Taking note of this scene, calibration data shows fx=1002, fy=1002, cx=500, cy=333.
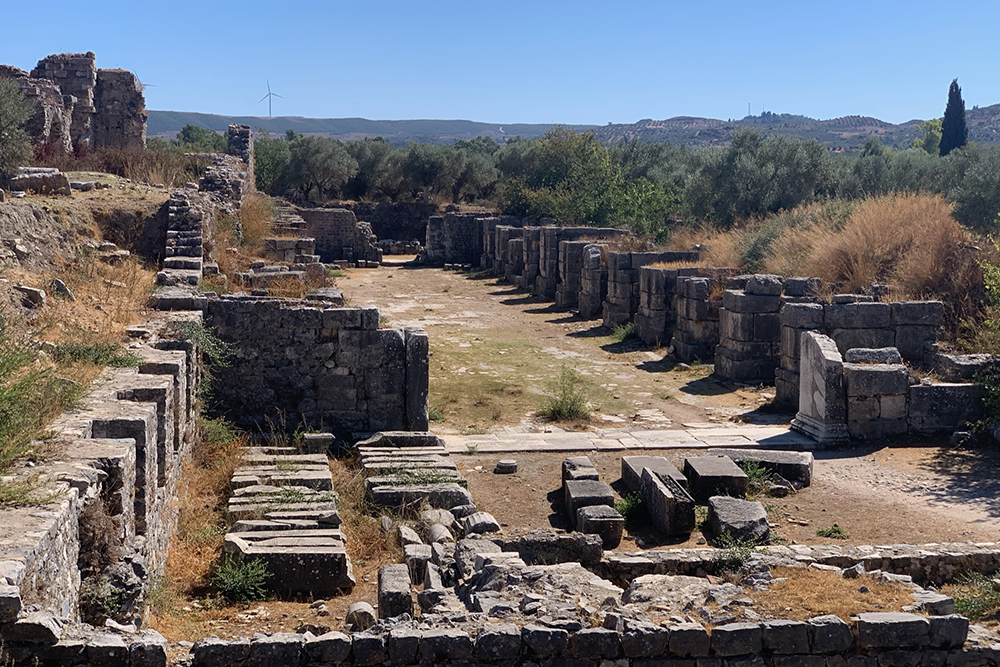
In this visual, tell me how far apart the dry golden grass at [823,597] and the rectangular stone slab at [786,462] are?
12.7 feet

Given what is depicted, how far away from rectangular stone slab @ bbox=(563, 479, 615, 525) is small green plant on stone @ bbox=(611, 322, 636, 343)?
1039cm

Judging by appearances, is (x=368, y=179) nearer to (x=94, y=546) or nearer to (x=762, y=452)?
(x=762, y=452)

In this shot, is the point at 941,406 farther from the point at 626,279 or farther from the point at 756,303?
the point at 626,279

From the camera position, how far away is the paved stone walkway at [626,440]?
11.4m

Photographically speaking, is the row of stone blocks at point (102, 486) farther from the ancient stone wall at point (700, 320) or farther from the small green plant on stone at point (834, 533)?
the ancient stone wall at point (700, 320)

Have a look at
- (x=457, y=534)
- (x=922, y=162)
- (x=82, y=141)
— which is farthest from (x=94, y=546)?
(x=922, y=162)

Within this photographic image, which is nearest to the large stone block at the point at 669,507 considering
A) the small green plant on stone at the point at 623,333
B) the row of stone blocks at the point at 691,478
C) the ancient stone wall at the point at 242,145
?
the row of stone blocks at the point at 691,478

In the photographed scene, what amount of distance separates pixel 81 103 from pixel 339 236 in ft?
35.2

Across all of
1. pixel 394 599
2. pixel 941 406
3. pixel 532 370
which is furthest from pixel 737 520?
pixel 532 370

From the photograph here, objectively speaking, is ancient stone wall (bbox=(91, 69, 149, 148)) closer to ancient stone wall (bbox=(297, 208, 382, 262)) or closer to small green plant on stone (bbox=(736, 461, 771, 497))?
ancient stone wall (bbox=(297, 208, 382, 262))

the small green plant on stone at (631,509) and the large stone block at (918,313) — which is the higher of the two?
the large stone block at (918,313)

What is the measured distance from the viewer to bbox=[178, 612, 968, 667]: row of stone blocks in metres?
4.91

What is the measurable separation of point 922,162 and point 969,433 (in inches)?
907

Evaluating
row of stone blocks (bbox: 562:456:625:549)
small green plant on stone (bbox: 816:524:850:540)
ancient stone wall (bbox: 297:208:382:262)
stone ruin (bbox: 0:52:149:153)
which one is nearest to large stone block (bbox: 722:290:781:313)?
row of stone blocks (bbox: 562:456:625:549)
